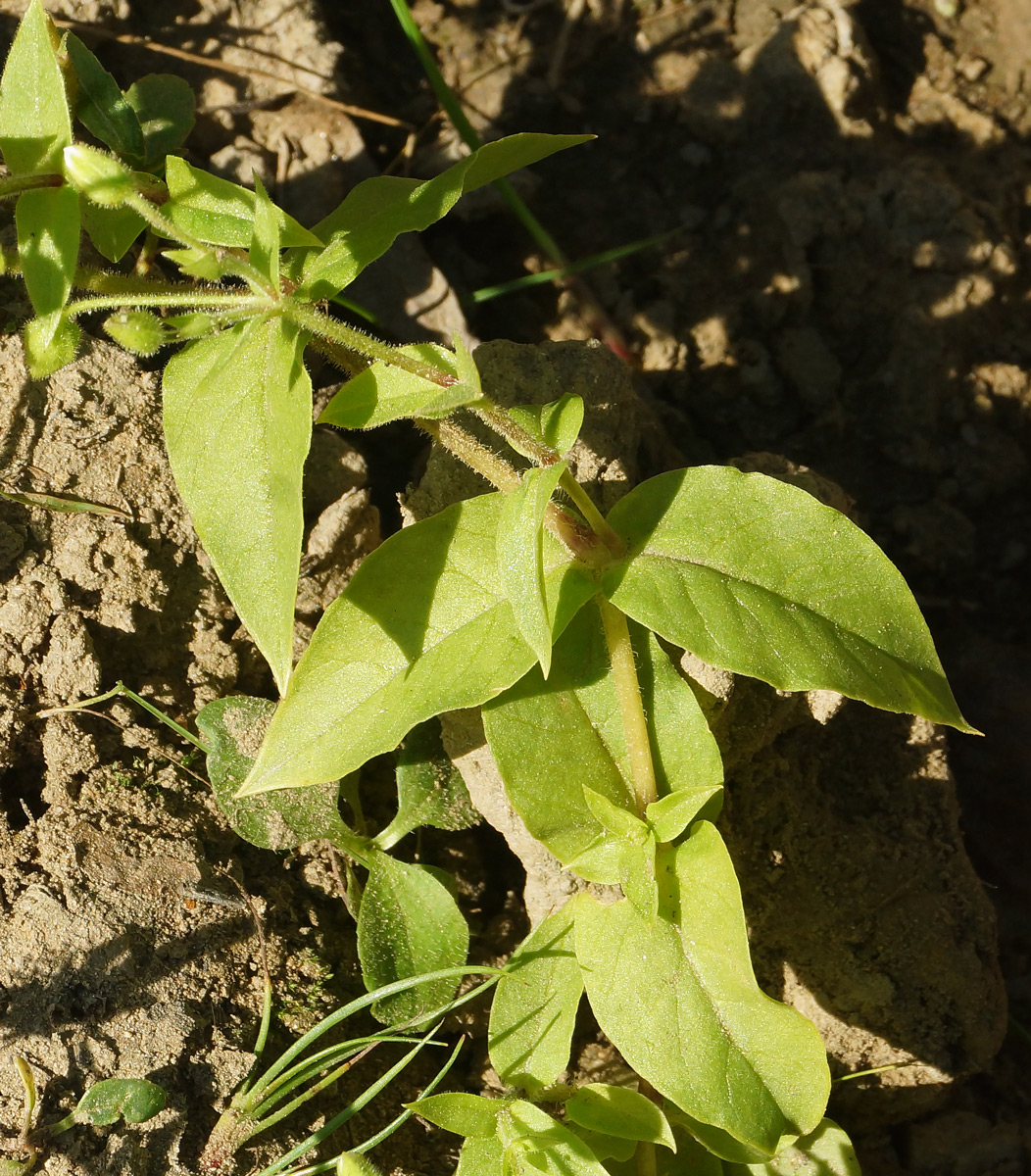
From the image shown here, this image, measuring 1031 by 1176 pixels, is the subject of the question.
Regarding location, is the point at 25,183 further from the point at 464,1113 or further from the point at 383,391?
the point at 464,1113

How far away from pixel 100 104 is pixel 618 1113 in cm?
281

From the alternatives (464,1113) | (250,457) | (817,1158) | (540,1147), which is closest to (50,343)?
(250,457)

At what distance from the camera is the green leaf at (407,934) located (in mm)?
2730

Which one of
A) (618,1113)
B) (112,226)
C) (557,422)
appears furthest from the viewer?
(618,1113)

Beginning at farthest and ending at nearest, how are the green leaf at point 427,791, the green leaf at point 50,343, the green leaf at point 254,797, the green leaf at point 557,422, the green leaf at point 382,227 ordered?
the green leaf at point 427,791 < the green leaf at point 254,797 < the green leaf at point 557,422 < the green leaf at point 382,227 < the green leaf at point 50,343

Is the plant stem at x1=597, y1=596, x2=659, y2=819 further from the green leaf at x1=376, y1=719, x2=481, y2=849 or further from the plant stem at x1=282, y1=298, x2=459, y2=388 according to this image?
the plant stem at x1=282, y1=298, x2=459, y2=388

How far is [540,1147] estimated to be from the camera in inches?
97.7

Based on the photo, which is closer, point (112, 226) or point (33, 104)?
point (33, 104)

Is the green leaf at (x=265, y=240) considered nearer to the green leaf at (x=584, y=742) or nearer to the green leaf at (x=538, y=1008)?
the green leaf at (x=584, y=742)

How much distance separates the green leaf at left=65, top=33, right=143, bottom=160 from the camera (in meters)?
2.73

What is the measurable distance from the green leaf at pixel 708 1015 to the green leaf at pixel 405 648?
0.66m

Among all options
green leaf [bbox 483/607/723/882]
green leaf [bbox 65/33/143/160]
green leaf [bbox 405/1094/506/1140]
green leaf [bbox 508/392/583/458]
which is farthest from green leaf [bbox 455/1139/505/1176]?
green leaf [bbox 65/33/143/160]

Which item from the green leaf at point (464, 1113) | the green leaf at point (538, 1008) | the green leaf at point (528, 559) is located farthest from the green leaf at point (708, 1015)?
the green leaf at point (528, 559)

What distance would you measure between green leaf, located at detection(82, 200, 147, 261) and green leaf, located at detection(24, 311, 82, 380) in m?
0.46
